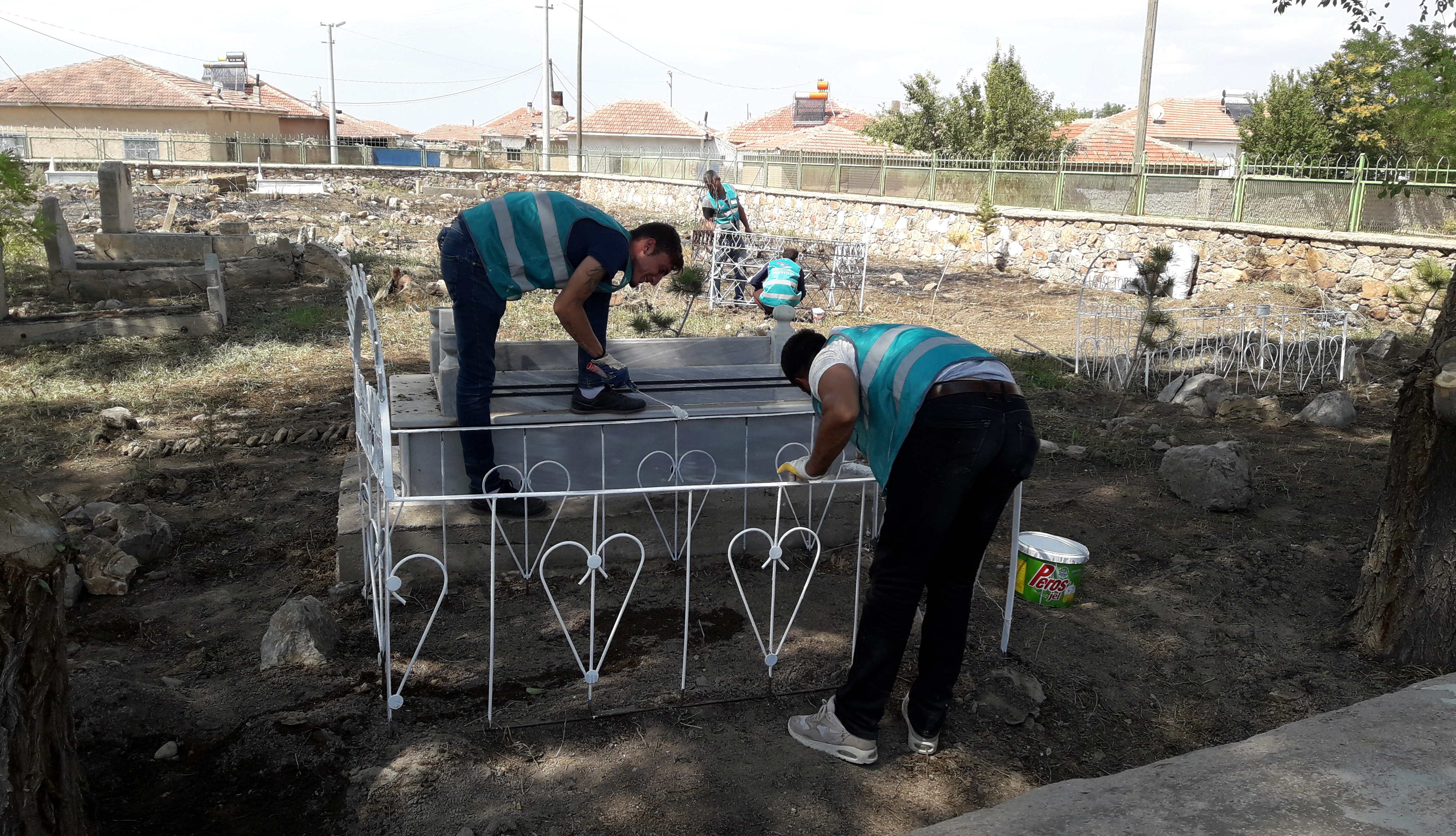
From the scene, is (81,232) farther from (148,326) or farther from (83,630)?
(83,630)

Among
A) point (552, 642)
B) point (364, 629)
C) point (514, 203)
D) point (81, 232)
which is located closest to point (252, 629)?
point (364, 629)

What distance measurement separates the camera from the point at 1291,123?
25672 millimetres

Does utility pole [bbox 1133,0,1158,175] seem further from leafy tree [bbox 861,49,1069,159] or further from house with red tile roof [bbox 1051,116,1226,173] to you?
leafy tree [bbox 861,49,1069,159]

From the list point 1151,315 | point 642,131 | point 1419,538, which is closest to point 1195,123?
point 642,131

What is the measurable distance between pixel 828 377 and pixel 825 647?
3.91 ft

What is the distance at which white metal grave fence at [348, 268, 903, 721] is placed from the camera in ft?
10.7

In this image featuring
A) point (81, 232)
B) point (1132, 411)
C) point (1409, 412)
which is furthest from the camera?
point (81, 232)

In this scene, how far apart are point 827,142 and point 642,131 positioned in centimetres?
1637

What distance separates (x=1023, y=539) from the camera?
380 cm

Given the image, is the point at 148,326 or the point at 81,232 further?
the point at 81,232

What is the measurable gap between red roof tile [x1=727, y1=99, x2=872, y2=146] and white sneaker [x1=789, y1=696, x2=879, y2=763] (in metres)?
42.2

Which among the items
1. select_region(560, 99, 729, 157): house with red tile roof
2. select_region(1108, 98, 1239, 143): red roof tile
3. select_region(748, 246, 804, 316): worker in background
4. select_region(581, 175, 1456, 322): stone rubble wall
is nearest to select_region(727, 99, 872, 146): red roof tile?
select_region(560, 99, 729, 157): house with red tile roof

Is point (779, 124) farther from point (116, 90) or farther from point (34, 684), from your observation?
point (34, 684)

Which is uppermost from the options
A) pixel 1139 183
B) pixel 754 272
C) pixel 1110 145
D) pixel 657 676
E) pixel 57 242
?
pixel 1110 145
